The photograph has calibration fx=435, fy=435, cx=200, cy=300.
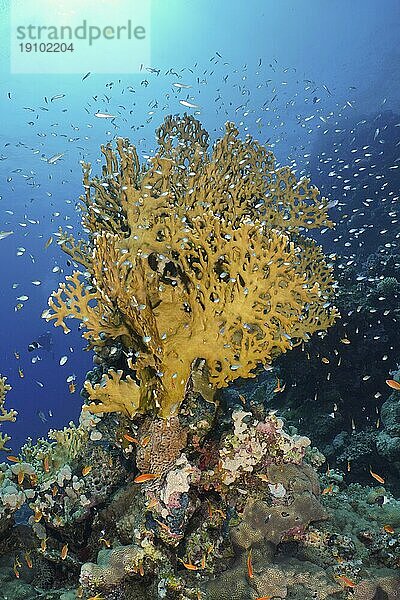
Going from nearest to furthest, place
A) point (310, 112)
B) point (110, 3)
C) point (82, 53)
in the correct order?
point (110, 3)
point (82, 53)
point (310, 112)

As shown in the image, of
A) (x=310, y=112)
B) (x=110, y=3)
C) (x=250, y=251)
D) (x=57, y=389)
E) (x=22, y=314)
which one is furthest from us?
(x=22, y=314)

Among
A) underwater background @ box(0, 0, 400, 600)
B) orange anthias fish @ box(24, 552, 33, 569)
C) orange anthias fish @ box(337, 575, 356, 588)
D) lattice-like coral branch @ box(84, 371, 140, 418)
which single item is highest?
underwater background @ box(0, 0, 400, 600)

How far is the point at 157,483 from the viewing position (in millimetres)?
4832

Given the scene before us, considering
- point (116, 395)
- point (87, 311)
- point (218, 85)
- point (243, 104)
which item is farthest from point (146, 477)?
point (218, 85)

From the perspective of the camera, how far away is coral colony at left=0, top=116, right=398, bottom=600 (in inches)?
180

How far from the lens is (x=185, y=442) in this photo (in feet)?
17.0

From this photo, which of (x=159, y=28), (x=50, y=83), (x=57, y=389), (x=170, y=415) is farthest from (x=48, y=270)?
(x=170, y=415)

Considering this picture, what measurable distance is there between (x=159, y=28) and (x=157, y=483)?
52758 mm

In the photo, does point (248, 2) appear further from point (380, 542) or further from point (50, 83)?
point (380, 542)

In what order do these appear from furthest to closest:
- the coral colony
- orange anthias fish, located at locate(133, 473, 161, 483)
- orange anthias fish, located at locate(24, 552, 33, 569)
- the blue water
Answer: the blue water, orange anthias fish, located at locate(24, 552, 33, 569), orange anthias fish, located at locate(133, 473, 161, 483), the coral colony

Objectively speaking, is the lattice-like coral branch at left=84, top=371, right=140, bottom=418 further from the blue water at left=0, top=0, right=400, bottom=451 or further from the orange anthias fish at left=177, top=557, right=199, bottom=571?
the blue water at left=0, top=0, right=400, bottom=451

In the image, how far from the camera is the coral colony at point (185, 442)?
15.0 feet

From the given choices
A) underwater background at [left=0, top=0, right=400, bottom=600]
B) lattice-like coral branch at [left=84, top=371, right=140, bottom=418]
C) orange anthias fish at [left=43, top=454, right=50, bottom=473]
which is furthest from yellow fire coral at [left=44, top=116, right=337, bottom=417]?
underwater background at [left=0, top=0, right=400, bottom=600]

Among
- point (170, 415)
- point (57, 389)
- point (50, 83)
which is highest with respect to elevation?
point (50, 83)
